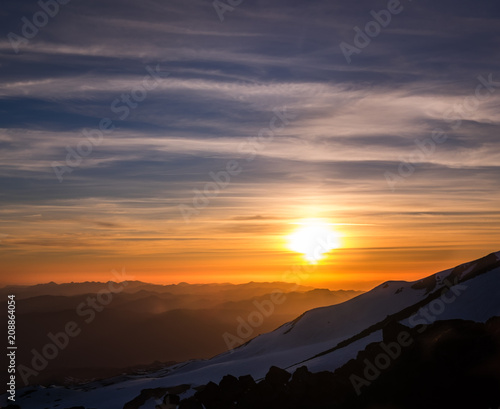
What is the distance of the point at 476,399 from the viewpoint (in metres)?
45.3

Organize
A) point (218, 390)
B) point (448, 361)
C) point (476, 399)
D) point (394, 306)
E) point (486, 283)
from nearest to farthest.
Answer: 1. point (476, 399)
2. point (448, 361)
3. point (218, 390)
4. point (486, 283)
5. point (394, 306)

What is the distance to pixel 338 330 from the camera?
122625mm

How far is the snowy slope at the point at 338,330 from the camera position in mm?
91812

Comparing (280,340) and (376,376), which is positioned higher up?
(280,340)

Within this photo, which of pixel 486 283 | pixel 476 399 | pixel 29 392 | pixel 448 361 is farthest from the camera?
pixel 29 392

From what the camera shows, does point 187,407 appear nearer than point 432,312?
Yes

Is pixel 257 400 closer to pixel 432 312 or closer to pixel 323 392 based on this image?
pixel 323 392

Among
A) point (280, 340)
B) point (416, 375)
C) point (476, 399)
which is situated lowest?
point (476, 399)

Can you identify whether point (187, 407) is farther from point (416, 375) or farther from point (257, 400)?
point (416, 375)

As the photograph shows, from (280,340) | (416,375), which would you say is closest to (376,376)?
(416,375)

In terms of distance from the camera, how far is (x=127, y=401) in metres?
100

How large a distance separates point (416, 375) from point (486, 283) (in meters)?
51.7

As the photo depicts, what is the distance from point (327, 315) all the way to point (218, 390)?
7104cm

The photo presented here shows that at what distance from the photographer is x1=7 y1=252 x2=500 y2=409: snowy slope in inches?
3615
